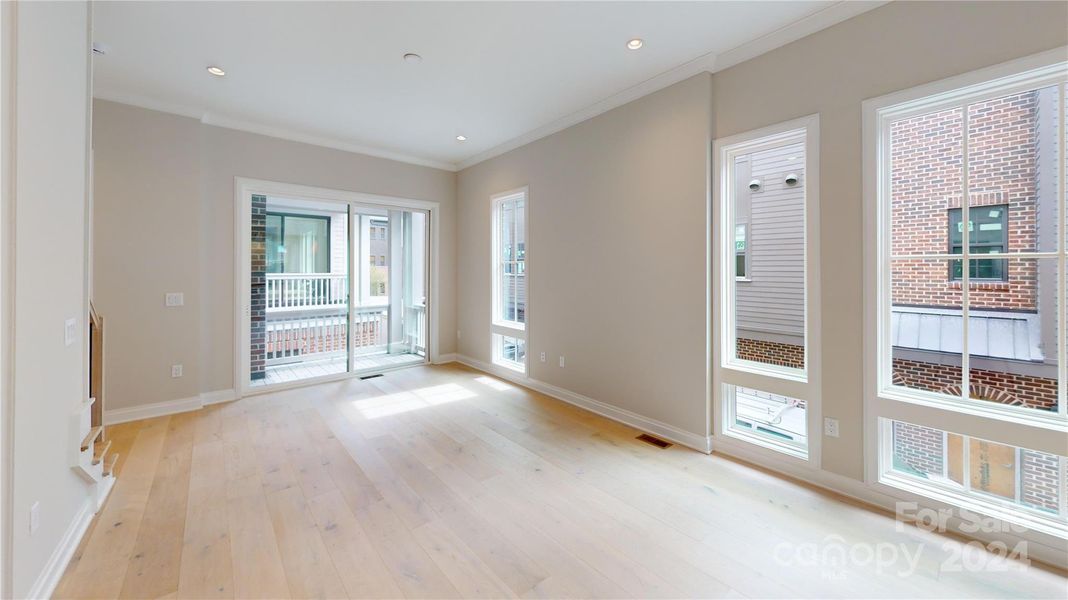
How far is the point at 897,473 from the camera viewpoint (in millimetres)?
2289

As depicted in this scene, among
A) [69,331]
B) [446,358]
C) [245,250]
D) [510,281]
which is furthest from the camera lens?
[446,358]

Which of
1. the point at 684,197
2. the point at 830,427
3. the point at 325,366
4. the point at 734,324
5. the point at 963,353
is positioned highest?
the point at 684,197

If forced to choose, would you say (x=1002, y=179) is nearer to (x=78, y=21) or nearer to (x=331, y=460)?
(x=331, y=460)

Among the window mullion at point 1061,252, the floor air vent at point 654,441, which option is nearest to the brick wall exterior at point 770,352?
the floor air vent at point 654,441

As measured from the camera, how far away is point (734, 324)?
Answer: 3.01 metres

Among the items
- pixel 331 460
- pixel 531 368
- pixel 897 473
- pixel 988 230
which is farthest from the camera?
pixel 531 368

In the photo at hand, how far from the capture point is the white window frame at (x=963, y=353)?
1.86m

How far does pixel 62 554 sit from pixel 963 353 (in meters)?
4.53

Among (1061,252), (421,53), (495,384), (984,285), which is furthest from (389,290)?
(1061,252)

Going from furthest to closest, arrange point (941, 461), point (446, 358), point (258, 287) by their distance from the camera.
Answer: point (446, 358) < point (258, 287) < point (941, 461)

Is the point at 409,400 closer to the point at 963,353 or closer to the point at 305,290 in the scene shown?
the point at 305,290

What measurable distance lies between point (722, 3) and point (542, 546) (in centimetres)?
319

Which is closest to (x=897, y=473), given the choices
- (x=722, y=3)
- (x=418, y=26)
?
(x=722, y=3)

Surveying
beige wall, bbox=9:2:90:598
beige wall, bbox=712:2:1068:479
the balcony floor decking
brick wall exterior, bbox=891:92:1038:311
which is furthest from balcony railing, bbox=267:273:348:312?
brick wall exterior, bbox=891:92:1038:311
